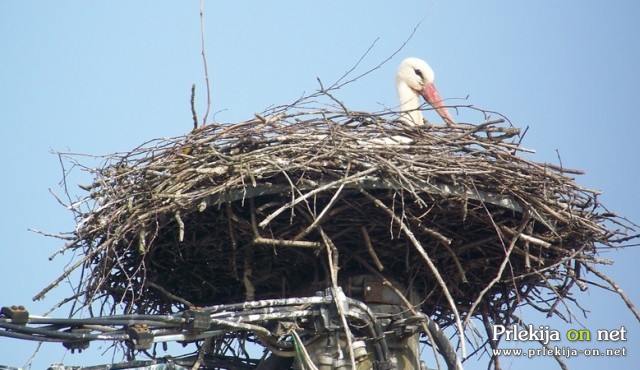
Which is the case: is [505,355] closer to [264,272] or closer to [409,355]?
[409,355]

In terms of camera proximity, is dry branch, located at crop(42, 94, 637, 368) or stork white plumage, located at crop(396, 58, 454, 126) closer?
dry branch, located at crop(42, 94, 637, 368)

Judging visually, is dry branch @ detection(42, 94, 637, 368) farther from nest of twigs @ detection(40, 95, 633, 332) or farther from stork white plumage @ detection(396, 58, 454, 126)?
stork white plumage @ detection(396, 58, 454, 126)

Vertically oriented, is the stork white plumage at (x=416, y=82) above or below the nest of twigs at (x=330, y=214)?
above

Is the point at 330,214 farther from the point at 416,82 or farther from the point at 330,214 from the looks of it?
the point at 416,82

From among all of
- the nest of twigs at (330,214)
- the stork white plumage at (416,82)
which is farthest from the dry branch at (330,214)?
the stork white plumage at (416,82)

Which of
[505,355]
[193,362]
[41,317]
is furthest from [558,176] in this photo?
[41,317]

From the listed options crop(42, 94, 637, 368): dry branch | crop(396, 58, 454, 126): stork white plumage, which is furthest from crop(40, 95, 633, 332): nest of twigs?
crop(396, 58, 454, 126): stork white plumage

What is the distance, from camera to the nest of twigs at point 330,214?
7.35 m

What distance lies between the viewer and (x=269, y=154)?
24.5 feet

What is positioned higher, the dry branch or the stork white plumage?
the stork white plumage

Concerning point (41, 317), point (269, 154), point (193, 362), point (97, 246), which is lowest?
point (41, 317)

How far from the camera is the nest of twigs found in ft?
24.1

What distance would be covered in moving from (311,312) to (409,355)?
0.98m

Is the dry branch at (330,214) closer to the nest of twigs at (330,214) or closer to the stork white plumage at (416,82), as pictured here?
the nest of twigs at (330,214)
